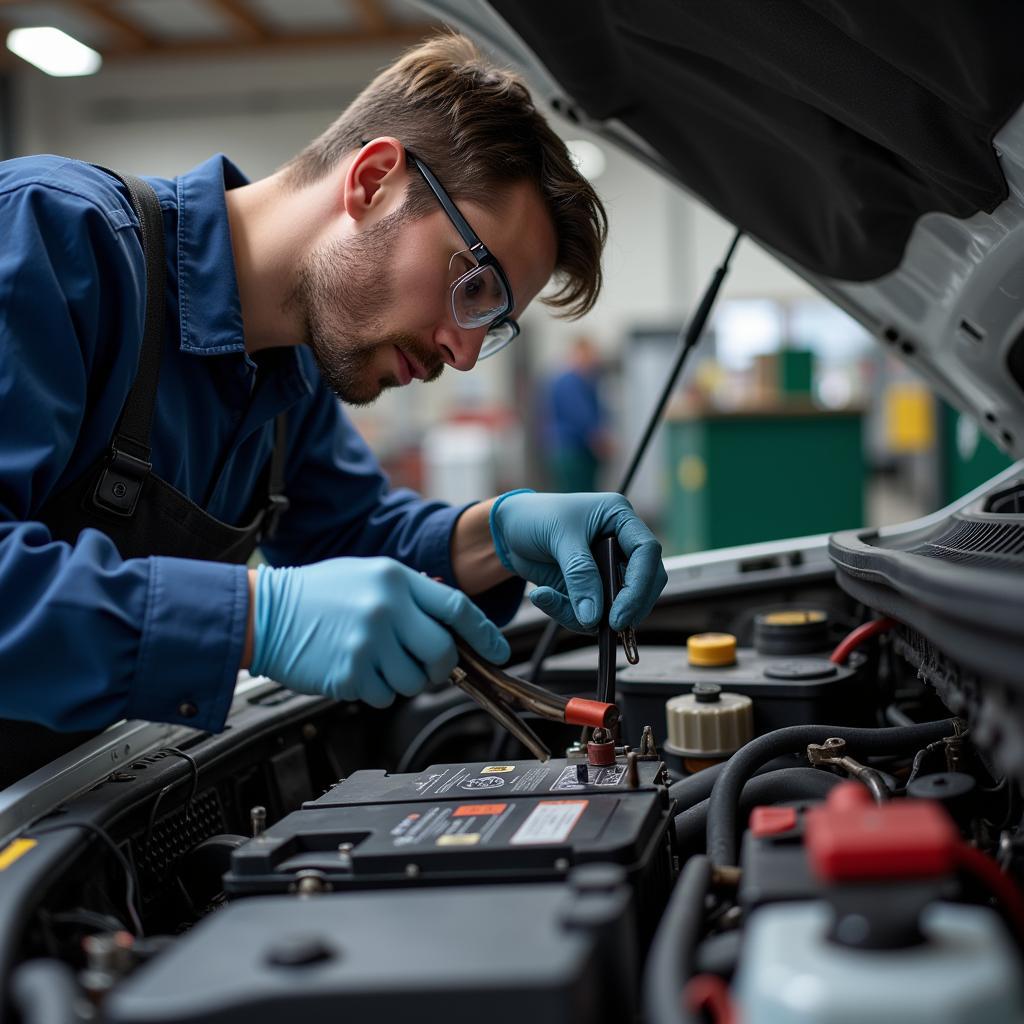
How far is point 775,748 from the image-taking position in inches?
38.2

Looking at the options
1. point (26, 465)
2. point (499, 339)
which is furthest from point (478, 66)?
point (26, 465)

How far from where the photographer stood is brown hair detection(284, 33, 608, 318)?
4.16 feet

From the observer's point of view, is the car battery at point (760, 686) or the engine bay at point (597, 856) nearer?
the engine bay at point (597, 856)

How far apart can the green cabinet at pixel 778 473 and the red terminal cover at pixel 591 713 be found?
3.66 metres

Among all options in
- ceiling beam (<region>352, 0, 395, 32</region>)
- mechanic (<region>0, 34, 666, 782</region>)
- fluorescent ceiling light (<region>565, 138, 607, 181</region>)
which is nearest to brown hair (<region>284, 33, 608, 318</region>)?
mechanic (<region>0, 34, 666, 782</region>)

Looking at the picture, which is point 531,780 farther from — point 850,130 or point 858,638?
point 850,130

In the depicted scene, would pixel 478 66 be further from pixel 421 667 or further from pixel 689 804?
pixel 689 804

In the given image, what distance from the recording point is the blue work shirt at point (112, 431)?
0.84 metres

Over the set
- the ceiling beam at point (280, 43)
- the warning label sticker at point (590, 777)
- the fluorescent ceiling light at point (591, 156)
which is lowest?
the warning label sticker at point (590, 777)

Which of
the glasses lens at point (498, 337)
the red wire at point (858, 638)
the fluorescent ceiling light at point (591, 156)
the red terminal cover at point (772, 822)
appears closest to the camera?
the red terminal cover at point (772, 822)

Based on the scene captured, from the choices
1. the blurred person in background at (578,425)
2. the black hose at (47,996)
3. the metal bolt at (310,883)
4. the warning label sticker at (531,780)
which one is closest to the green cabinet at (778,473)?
the blurred person in background at (578,425)

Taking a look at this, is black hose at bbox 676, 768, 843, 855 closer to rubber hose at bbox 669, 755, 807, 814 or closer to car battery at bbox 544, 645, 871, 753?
rubber hose at bbox 669, 755, 807, 814

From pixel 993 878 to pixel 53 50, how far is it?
781 centimetres

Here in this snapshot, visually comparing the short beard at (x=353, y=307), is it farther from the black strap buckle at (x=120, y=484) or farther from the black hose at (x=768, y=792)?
the black hose at (x=768, y=792)
